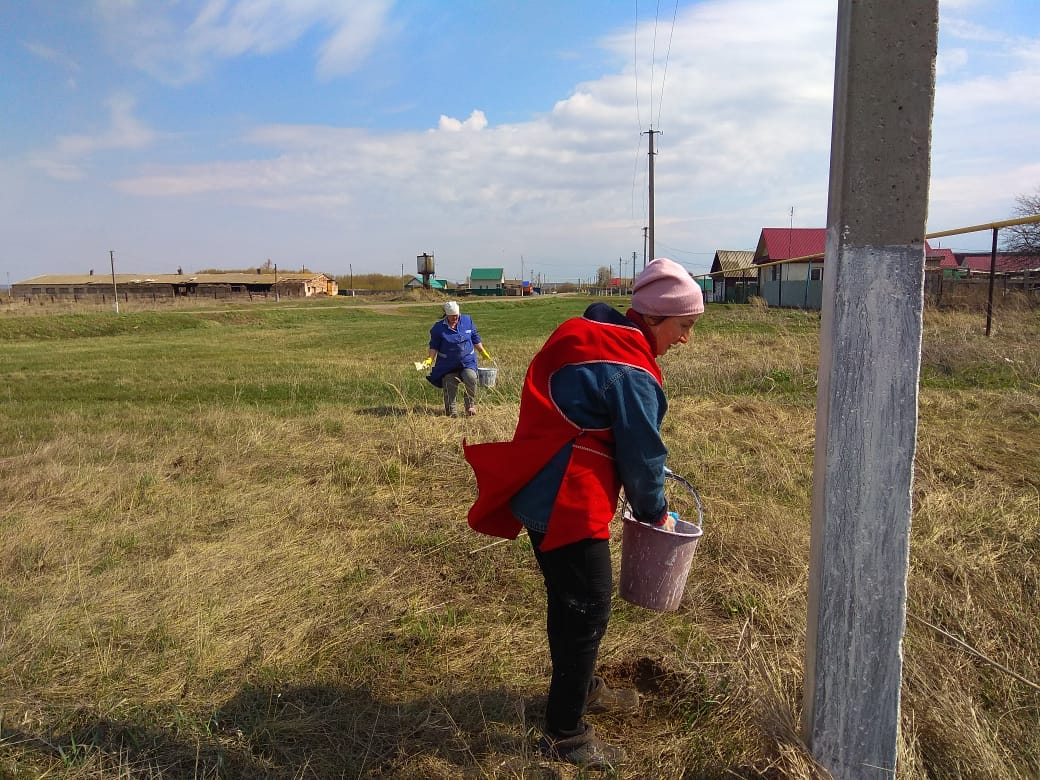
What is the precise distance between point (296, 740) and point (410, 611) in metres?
0.97

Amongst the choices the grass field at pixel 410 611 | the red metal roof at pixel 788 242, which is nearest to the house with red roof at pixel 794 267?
the red metal roof at pixel 788 242

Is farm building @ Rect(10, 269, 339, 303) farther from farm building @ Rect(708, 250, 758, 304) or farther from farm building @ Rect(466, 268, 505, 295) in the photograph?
farm building @ Rect(708, 250, 758, 304)

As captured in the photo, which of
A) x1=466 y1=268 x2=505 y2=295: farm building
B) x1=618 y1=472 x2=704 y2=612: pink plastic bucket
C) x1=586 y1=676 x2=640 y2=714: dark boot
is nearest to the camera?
x1=618 y1=472 x2=704 y2=612: pink plastic bucket

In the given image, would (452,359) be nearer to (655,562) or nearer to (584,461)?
(655,562)

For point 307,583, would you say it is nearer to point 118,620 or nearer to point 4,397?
point 118,620

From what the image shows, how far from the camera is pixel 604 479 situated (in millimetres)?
2312

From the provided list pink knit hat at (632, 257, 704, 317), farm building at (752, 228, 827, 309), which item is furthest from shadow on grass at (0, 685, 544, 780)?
farm building at (752, 228, 827, 309)

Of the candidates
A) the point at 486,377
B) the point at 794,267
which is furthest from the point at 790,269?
the point at 486,377

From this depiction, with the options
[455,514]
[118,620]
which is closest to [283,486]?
[455,514]

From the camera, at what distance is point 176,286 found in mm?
76562

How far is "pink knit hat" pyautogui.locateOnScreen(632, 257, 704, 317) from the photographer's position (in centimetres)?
234

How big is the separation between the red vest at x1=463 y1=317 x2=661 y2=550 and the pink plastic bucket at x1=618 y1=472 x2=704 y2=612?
1.09 feet

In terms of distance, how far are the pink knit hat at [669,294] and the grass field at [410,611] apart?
4.22ft

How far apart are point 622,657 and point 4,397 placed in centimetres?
1129
